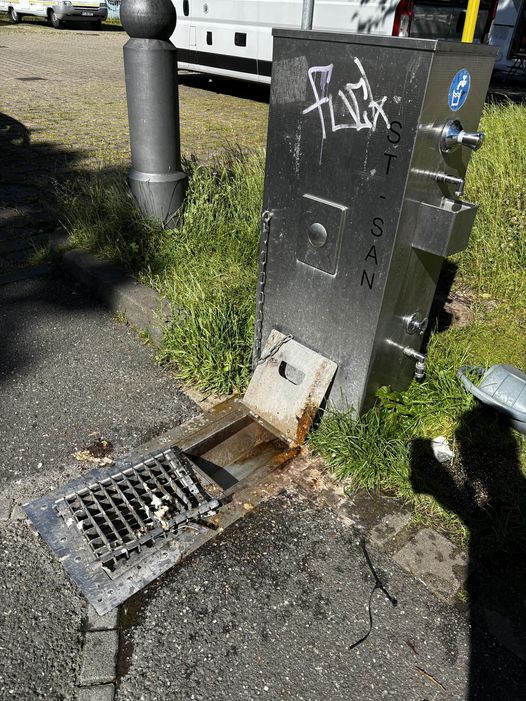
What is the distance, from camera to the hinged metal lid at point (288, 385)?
282 centimetres

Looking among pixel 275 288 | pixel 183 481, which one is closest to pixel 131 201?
pixel 275 288

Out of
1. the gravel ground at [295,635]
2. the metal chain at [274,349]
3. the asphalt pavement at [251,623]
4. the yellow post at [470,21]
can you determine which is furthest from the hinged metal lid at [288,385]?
the yellow post at [470,21]

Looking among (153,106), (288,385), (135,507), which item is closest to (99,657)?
(135,507)

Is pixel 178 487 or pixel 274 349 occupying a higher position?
pixel 274 349

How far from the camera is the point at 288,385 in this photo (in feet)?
9.74

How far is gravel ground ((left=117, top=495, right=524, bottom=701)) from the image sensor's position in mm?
1889

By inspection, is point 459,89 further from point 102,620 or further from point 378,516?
point 102,620

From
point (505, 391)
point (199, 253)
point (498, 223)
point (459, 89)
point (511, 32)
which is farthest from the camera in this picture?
point (511, 32)

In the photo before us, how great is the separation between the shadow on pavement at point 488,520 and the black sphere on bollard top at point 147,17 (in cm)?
325

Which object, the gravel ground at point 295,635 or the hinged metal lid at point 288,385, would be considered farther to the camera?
the hinged metal lid at point 288,385

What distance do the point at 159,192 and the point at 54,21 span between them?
2135 cm

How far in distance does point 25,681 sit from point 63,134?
7362 millimetres

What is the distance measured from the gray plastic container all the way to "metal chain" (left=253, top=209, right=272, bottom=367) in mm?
1110

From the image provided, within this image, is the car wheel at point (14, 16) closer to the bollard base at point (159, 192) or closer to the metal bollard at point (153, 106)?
the metal bollard at point (153, 106)
